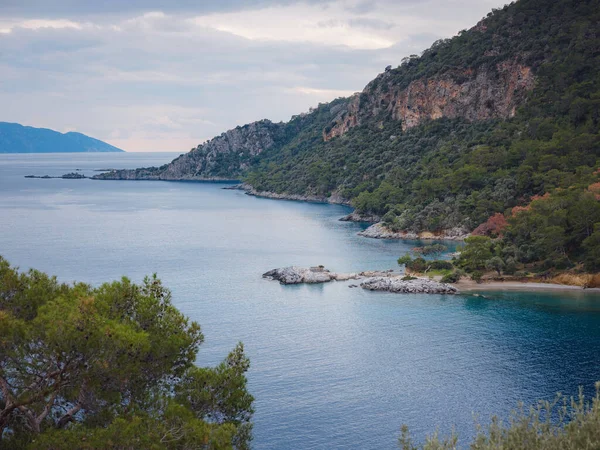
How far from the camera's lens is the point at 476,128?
118 m

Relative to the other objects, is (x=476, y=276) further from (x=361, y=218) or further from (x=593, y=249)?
(x=361, y=218)

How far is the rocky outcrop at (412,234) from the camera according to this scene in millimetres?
85688

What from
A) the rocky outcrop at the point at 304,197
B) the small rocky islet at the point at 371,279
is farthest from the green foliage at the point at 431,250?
the rocky outcrop at the point at 304,197

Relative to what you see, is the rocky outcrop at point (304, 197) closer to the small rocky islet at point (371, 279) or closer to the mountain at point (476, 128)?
the mountain at point (476, 128)

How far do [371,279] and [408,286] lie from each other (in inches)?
176

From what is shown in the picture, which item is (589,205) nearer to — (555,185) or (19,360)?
(555,185)

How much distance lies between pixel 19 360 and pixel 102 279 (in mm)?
47683

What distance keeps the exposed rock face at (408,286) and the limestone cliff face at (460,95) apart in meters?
63.1

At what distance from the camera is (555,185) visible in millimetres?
78000

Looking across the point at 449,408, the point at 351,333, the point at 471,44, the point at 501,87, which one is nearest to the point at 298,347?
the point at 351,333

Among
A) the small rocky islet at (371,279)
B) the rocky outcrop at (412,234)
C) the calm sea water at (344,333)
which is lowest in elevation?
the calm sea water at (344,333)

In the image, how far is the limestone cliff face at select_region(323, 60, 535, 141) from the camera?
114250mm

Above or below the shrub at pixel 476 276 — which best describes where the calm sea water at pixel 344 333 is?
below

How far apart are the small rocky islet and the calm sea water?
1.68 metres
